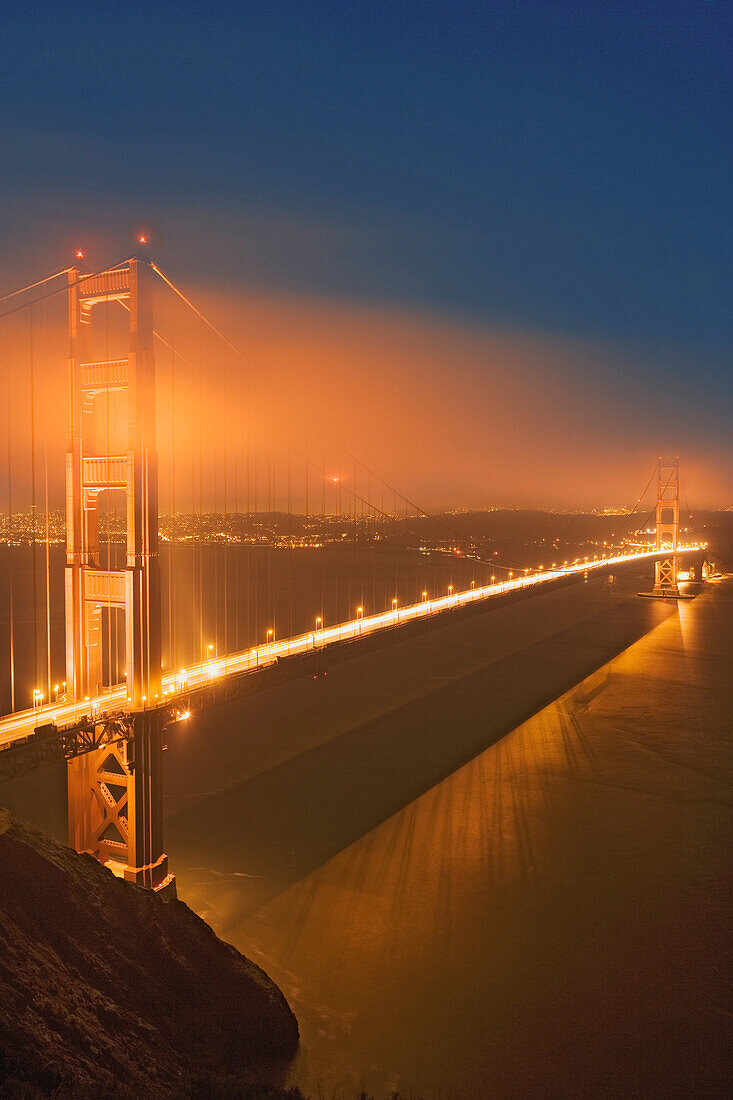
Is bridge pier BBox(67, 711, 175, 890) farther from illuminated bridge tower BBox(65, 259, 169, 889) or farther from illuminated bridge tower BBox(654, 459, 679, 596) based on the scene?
illuminated bridge tower BBox(654, 459, 679, 596)

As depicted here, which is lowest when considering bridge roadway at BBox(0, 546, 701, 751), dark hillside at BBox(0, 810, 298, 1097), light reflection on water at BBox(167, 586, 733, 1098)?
light reflection on water at BBox(167, 586, 733, 1098)

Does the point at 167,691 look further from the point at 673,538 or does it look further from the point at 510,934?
the point at 673,538

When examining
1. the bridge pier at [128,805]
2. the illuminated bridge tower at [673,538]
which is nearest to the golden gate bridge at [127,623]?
the bridge pier at [128,805]

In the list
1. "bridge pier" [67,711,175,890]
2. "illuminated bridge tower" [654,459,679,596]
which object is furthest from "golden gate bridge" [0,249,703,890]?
"illuminated bridge tower" [654,459,679,596]

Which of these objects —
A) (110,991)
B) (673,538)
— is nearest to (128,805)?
(110,991)

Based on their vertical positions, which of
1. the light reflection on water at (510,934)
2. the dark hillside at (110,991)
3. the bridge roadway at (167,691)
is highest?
the bridge roadway at (167,691)

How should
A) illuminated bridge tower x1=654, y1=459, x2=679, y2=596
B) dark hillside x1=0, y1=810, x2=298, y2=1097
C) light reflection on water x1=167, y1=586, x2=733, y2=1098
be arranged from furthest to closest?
illuminated bridge tower x1=654, y1=459, x2=679, y2=596
light reflection on water x1=167, y1=586, x2=733, y2=1098
dark hillside x1=0, y1=810, x2=298, y2=1097

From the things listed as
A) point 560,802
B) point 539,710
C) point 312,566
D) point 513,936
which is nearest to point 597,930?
point 513,936

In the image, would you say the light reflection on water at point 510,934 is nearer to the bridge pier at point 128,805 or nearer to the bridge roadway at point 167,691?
the bridge pier at point 128,805
